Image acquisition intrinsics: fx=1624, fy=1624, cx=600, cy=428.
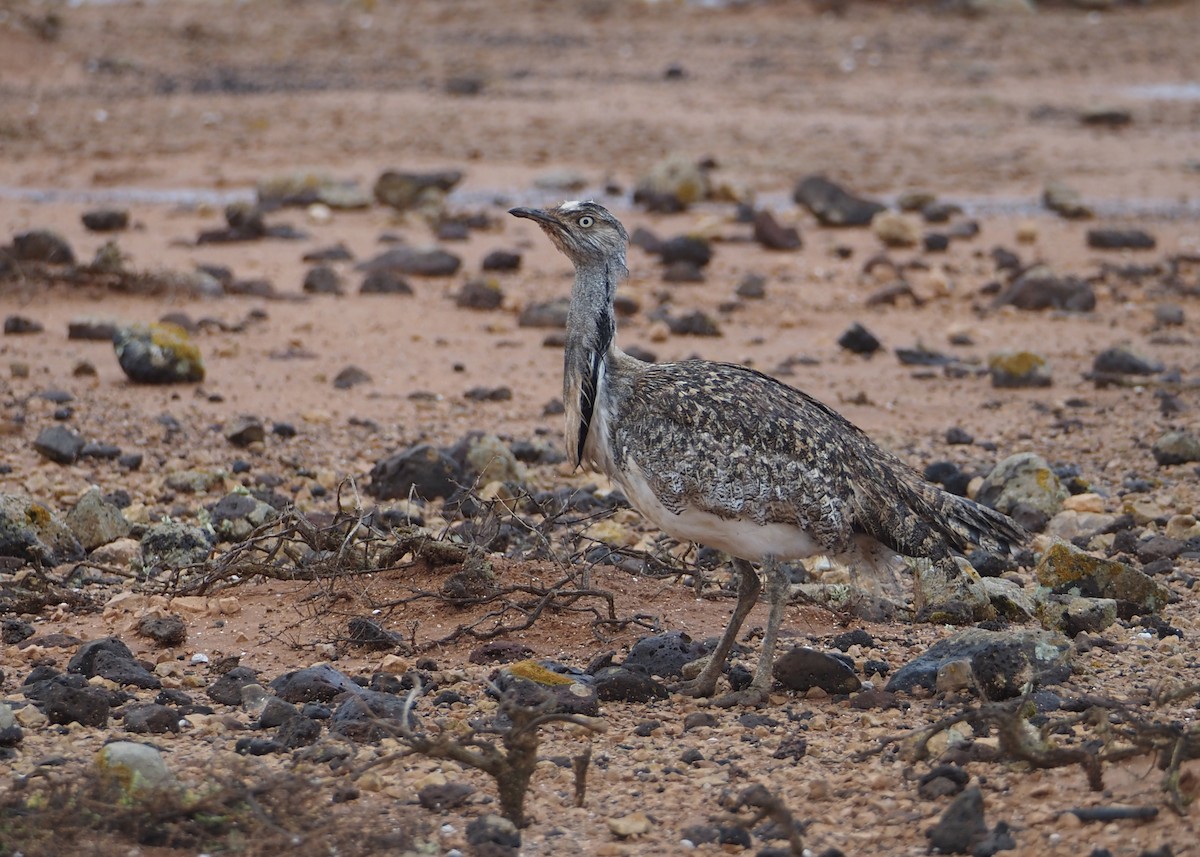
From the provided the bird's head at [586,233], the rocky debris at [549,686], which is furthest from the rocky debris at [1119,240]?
the rocky debris at [549,686]

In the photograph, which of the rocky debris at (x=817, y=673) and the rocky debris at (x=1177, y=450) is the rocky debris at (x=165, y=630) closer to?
the rocky debris at (x=817, y=673)

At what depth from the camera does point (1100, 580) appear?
21.6 ft

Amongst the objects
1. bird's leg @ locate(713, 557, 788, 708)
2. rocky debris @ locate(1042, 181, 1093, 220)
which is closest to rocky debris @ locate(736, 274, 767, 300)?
rocky debris @ locate(1042, 181, 1093, 220)

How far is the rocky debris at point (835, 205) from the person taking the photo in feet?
49.7

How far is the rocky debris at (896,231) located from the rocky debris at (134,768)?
→ 10763 millimetres

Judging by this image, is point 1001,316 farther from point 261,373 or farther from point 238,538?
point 238,538

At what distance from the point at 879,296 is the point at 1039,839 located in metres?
8.67

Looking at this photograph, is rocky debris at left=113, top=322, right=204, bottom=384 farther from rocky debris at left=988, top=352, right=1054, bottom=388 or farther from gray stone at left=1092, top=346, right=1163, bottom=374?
gray stone at left=1092, top=346, right=1163, bottom=374

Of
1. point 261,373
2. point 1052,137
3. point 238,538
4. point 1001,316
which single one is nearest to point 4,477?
point 238,538

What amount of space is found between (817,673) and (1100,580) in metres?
1.56

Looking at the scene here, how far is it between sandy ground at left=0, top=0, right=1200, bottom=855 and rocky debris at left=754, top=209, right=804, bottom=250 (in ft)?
0.35

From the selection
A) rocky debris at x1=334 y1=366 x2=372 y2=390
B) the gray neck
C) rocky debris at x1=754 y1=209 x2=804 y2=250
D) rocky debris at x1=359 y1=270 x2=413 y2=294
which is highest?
the gray neck

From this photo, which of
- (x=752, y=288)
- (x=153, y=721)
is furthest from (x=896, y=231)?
(x=153, y=721)

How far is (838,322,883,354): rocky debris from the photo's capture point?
11.3 m
